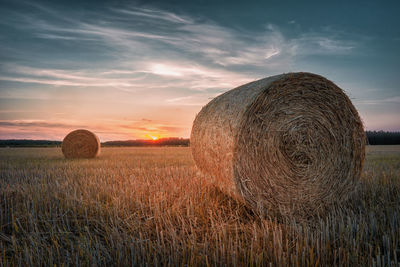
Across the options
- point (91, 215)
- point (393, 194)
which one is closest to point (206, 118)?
point (91, 215)

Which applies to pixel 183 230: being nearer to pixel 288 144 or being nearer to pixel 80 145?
pixel 288 144

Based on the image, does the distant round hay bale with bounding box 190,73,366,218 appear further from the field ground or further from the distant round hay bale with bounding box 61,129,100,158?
the distant round hay bale with bounding box 61,129,100,158

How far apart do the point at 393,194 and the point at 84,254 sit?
16.9 ft

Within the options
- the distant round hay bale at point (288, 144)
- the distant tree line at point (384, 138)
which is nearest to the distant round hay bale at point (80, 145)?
the distant round hay bale at point (288, 144)

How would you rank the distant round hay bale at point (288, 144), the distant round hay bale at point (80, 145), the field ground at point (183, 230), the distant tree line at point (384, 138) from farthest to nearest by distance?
the distant tree line at point (384, 138)
the distant round hay bale at point (80, 145)
the distant round hay bale at point (288, 144)
the field ground at point (183, 230)

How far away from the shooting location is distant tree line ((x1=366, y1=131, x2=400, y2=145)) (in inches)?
1409

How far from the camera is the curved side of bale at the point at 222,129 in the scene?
4242 millimetres

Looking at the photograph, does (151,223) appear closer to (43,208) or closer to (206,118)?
(43,208)

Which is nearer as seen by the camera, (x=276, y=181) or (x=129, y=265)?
(x=129, y=265)

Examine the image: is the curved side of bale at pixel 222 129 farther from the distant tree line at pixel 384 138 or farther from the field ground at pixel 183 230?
the distant tree line at pixel 384 138

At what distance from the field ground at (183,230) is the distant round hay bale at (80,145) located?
924cm

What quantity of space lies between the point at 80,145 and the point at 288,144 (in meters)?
12.5

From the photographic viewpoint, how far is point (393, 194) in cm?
508

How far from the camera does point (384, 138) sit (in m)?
36.4
